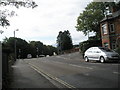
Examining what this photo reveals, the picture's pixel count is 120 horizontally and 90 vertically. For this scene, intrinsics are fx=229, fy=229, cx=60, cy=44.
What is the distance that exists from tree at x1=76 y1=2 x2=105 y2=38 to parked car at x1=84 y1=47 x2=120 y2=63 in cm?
2565

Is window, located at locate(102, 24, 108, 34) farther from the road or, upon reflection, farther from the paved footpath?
the paved footpath

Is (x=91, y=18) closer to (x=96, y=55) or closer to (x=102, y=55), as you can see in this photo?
(x=96, y=55)

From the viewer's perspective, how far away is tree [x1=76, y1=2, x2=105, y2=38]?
52.4m

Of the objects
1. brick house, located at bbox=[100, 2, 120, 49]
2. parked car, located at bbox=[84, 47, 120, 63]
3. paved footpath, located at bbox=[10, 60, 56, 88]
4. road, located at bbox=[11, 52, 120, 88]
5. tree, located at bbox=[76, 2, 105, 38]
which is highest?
tree, located at bbox=[76, 2, 105, 38]

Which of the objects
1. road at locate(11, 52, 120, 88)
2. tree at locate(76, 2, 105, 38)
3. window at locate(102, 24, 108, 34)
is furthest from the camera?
tree at locate(76, 2, 105, 38)

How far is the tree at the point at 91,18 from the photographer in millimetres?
52375

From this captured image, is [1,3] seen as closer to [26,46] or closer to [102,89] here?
[102,89]

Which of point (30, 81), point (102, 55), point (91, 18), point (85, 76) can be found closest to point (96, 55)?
point (102, 55)

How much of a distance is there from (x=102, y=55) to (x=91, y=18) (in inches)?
1141

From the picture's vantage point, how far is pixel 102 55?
2497 cm

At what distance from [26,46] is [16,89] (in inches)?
4152

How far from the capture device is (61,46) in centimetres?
11269

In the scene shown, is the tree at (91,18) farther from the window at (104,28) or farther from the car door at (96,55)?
the car door at (96,55)

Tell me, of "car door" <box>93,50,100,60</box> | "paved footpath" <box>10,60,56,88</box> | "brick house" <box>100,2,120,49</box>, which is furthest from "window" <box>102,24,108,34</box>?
"paved footpath" <box>10,60,56,88</box>
